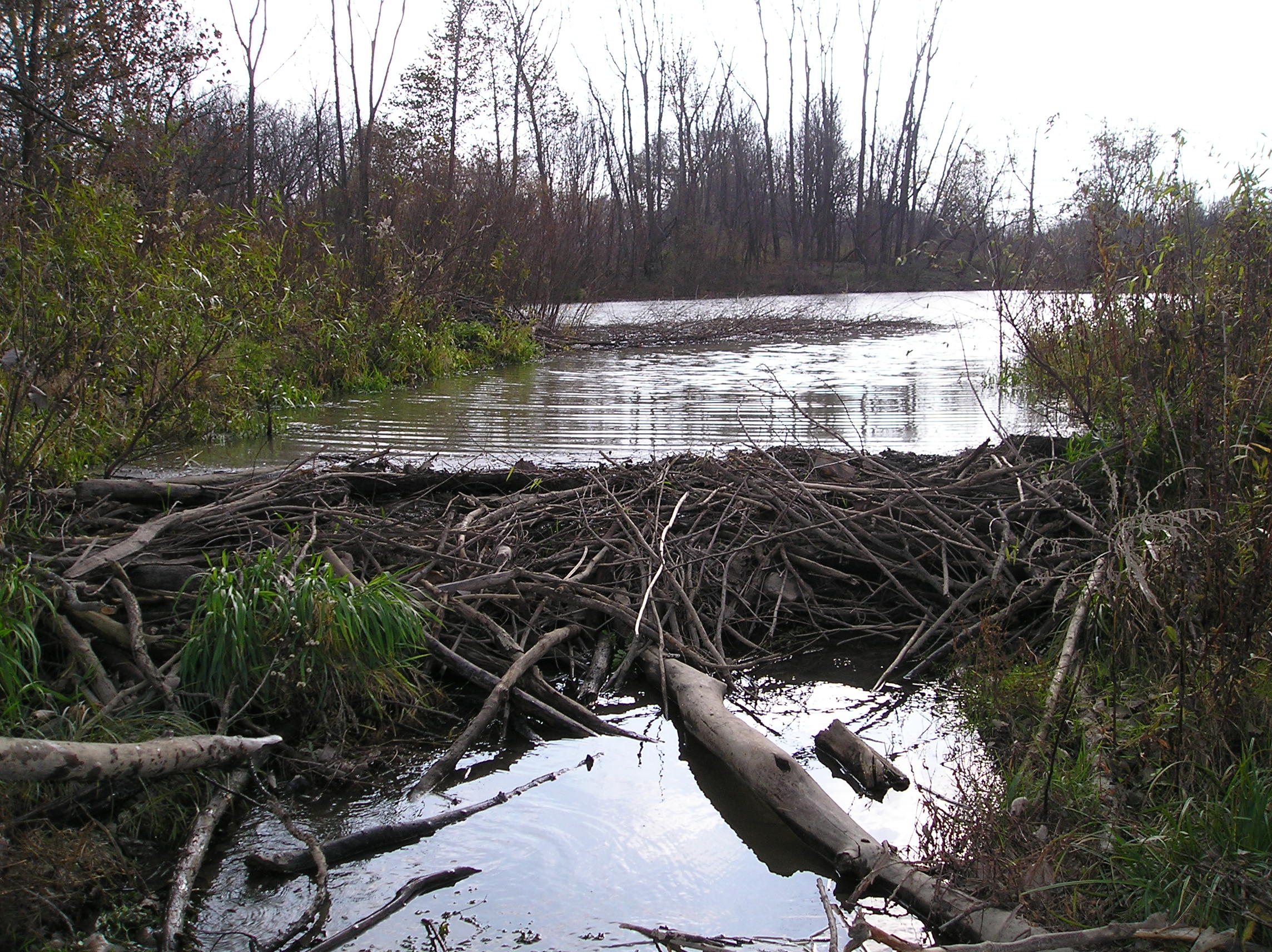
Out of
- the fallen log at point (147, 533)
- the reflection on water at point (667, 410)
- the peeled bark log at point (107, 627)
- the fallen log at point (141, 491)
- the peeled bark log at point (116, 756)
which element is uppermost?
the reflection on water at point (667, 410)

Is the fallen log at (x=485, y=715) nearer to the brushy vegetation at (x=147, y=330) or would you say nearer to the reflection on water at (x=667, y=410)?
the brushy vegetation at (x=147, y=330)

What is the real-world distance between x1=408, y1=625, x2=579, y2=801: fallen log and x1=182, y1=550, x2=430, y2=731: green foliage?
1.29ft

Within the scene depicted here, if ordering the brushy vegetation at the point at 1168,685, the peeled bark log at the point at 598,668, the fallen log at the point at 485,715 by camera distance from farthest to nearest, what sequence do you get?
the peeled bark log at the point at 598,668
the fallen log at the point at 485,715
the brushy vegetation at the point at 1168,685

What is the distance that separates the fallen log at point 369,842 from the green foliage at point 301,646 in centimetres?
72

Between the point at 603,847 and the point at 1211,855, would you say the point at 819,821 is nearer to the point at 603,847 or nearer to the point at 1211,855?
the point at 603,847

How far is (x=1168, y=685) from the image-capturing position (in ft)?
10.6

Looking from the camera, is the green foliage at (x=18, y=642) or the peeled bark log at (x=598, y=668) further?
the peeled bark log at (x=598, y=668)

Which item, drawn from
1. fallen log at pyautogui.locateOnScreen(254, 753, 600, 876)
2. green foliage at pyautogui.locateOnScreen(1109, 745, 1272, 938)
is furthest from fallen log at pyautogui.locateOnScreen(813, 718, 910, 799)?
fallen log at pyautogui.locateOnScreen(254, 753, 600, 876)

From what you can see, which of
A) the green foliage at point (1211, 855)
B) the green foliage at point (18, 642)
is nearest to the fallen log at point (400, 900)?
the green foliage at point (18, 642)

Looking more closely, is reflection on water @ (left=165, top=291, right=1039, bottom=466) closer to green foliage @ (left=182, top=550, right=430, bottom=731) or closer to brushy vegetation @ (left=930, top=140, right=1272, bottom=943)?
brushy vegetation @ (left=930, top=140, right=1272, bottom=943)

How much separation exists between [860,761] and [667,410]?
815cm

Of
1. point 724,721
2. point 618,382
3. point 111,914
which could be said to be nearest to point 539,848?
point 724,721

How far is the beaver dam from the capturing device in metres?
2.88

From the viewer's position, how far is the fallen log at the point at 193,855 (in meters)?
2.56
